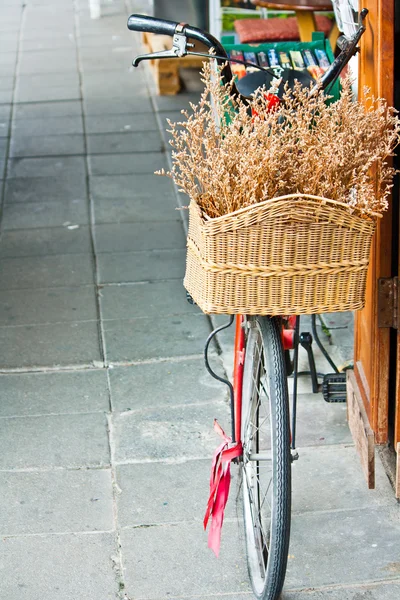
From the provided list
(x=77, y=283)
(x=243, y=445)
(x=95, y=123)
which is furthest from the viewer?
(x=95, y=123)

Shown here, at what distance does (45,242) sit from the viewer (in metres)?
5.48

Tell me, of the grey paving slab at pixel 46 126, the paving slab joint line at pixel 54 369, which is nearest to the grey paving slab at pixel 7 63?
the grey paving slab at pixel 46 126

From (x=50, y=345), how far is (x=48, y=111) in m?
4.06

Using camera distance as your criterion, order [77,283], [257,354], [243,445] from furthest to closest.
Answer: [77,283], [243,445], [257,354]

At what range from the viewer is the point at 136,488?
10.7ft

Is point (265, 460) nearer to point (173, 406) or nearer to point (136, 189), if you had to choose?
point (173, 406)

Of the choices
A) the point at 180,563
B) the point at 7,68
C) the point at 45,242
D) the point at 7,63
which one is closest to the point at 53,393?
the point at 180,563

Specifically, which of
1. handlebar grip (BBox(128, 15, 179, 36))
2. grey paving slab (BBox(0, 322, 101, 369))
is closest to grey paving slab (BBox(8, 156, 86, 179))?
grey paving slab (BBox(0, 322, 101, 369))

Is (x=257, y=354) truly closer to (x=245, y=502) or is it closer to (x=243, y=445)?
(x=243, y=445)

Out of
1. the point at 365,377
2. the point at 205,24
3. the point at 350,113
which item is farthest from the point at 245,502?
the point at 205,24

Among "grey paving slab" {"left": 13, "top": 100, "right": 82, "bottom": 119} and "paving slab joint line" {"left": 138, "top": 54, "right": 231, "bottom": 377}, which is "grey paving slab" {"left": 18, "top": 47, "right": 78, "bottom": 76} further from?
"grey paving slab" {"left": 13, "top": 100, "right": 82, "bottom": 119}

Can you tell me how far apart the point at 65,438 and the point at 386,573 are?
1.38 metres

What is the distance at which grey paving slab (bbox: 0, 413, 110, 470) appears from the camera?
342 cm

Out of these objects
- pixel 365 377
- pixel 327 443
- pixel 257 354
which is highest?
pixel 257 354
